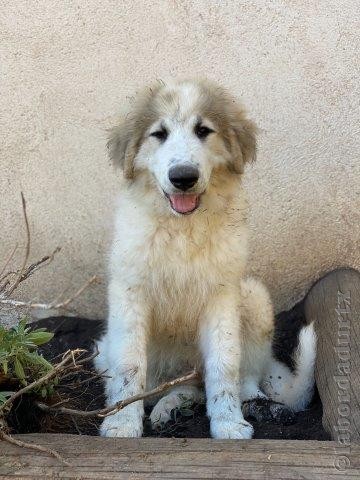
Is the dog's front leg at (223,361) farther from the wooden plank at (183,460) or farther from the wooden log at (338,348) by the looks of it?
the wooden plank at (183,460)

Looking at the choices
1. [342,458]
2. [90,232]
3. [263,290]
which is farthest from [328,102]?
[342,458]

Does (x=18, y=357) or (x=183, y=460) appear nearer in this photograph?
(x=183, y=460)

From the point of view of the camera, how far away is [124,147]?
393 cm

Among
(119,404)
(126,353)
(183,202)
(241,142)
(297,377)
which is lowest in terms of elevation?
(297,377)

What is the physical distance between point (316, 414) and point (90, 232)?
198 centimetres

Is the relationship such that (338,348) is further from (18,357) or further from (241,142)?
(18,357)

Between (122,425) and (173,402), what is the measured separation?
53 centimetres

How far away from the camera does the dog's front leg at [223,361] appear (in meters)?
→ 3.58

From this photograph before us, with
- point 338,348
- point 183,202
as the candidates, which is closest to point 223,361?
point 338,348

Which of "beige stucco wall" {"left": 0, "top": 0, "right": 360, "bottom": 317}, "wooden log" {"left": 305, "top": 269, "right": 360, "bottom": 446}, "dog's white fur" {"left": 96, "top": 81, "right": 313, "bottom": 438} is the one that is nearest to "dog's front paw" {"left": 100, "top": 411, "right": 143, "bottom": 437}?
"dog's white fur" {"left": 96, "top": 81, "right": 313, "bottom": 438}

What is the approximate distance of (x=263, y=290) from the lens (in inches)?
172

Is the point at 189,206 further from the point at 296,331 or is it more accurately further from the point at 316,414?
the point at 296,331

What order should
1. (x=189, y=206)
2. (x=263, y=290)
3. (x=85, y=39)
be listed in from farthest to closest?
(x=85, y=39)
(x=263, y=290)
(x=189, y=206)

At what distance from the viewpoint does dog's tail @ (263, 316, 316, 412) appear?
4051mm
